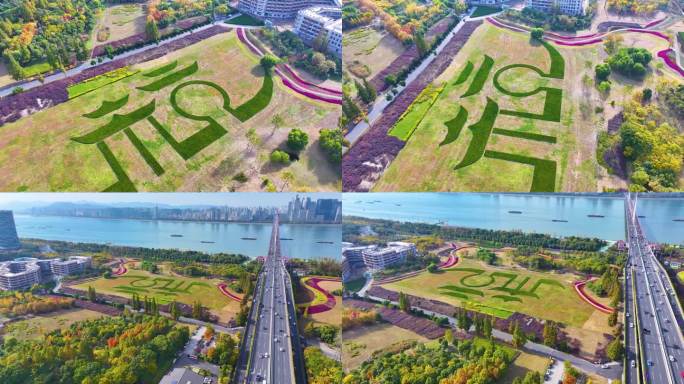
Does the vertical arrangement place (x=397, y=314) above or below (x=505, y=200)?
below

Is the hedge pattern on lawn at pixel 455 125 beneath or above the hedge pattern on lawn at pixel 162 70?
beneath

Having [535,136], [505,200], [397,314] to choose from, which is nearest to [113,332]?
[397,314]

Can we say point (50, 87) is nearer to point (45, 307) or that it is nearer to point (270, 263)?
point (45, 307)

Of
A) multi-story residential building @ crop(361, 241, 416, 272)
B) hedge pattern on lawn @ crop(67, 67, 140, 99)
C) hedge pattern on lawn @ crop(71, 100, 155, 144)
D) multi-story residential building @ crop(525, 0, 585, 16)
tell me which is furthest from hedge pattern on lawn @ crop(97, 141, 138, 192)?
multi-story residential building @ crop(525, 0, 585, 16)

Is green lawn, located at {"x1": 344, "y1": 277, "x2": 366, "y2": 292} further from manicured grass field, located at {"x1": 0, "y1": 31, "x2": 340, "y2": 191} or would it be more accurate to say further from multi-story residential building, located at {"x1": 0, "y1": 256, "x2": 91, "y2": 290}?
multi-story residential building, located at {"x1": 0, "y1": 256, "x2": 91, "y2": 290}

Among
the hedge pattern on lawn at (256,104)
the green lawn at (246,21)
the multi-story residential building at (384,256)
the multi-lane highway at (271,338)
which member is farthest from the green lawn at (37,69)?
the multi-story residential building at (384,256)

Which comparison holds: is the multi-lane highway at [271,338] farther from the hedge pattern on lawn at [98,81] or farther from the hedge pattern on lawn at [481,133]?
the hedge pattern on lawn at [98,81]

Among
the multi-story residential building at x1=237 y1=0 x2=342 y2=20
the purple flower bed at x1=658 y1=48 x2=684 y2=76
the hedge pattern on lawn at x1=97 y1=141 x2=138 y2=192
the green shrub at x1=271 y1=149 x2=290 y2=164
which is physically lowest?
the hedge pattern on lawn at x1=97 y1=141 x2=138 y2=192
